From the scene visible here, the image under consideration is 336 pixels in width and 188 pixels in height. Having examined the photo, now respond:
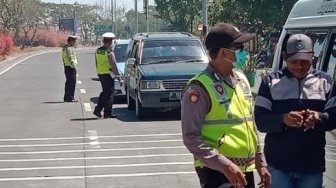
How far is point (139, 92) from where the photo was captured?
15.3 metres

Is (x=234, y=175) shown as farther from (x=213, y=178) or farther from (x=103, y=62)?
(x=103, y=62)

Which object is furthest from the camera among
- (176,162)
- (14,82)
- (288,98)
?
(14,82)

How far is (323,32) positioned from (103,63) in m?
9.84

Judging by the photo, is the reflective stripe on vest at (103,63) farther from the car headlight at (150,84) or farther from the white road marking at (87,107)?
the white road marking at (87,107)

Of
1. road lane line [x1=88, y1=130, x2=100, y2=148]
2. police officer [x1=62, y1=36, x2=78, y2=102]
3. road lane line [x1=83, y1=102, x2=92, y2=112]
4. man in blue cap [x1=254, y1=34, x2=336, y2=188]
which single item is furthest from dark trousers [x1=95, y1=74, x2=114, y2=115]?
man in blue cap [x1=254, y1=34, x2=336, y2=188]

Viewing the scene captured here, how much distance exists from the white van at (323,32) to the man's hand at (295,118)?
2.40 ft

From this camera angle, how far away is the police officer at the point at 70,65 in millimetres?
19422

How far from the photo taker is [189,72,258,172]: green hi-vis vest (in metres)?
4.49

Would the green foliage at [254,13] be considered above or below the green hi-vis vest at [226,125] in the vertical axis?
below

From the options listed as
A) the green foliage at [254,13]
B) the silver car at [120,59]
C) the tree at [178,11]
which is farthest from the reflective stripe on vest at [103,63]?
the tree at [178,11]

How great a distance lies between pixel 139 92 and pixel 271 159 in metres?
10.4

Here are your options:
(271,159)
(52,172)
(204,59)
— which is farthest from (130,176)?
(204,59)

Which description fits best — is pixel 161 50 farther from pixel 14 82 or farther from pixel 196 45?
pixel 14 82

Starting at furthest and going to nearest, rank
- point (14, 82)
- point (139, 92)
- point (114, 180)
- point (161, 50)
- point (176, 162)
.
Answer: point (14, 82) < point (161, 50) < point (139, 92) < point (176, 162) < point (114, 180)
